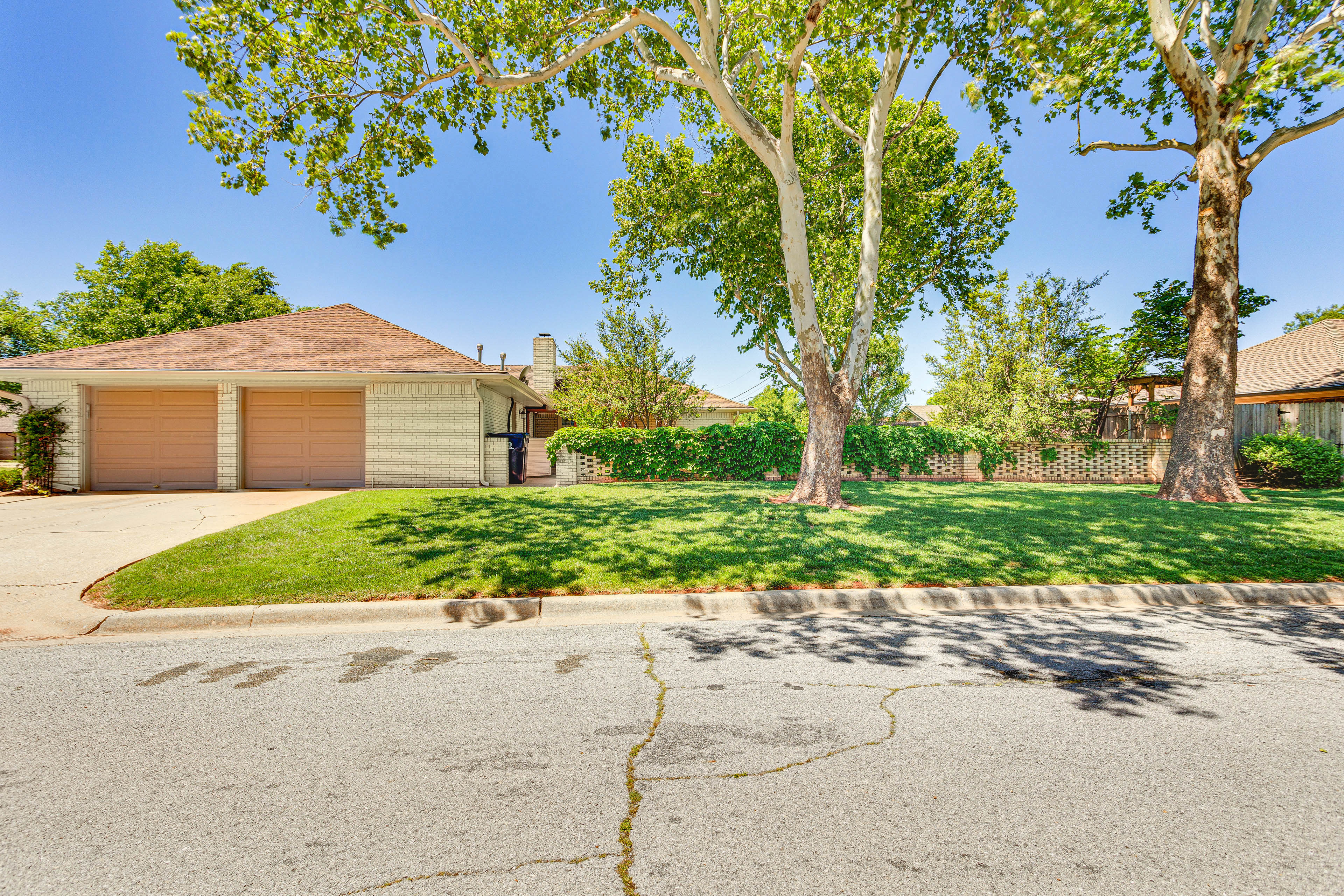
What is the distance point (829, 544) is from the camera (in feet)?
22.3

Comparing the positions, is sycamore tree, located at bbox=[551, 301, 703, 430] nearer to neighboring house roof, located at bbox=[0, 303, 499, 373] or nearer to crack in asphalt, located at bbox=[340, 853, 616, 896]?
neighboring house roof, located at bbox=[0, 303, 499, 373]

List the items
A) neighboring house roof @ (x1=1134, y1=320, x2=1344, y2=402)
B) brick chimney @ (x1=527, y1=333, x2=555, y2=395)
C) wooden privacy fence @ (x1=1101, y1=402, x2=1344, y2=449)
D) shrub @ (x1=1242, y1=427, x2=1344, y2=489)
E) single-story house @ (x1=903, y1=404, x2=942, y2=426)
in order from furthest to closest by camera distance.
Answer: single-story house @ (x1=903, y1=404, x2=942, y2=426) → brick chimney @ (x1=527, y1=333, x2=555, y2=395) → neighboring house roof @ (x1=1134, y1=320, x2=1344, y2=402) → wooden privacy fence @ (x1=1101, y1=402, x2=1344, y2=449) → shrub @ (x1=1242, y1=427, x2=1344, y2=489)

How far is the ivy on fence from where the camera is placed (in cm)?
1430

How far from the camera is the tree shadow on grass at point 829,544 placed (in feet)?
18.4

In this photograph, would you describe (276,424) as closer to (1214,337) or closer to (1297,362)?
(1214,337)

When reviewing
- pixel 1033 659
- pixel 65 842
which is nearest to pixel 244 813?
pixel 65 842

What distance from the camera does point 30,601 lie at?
494 centimetres

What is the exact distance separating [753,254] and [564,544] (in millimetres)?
9808

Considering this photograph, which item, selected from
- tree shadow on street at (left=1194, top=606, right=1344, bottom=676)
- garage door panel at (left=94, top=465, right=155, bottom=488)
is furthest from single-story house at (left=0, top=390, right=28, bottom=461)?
tree shadow on street at (left=1194, top=606, right=1344, bottom=676)

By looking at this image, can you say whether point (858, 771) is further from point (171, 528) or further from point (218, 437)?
point (218, 437)

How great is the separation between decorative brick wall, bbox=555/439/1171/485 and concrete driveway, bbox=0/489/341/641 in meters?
13.9

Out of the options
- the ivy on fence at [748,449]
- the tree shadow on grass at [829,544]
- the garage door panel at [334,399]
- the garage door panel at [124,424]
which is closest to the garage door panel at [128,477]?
the garage door panel at [124,424]

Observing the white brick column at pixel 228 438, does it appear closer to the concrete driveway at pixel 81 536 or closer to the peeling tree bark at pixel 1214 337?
the concrete driveway at pixel 81 536

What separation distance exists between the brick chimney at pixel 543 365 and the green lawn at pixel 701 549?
21.4m
